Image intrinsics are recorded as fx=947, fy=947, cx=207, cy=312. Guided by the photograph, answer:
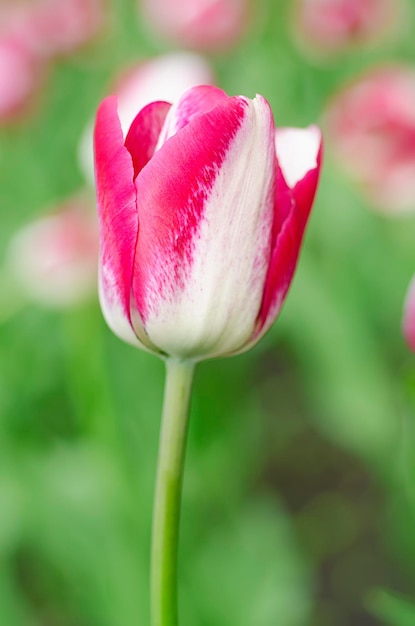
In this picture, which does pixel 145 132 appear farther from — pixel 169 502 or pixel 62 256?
pixel 62 256

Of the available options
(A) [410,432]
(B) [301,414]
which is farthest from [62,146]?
(A) [410,432]

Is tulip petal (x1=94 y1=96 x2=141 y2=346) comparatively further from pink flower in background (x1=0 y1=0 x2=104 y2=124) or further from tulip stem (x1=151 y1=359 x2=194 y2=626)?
pink flower in background (x1=0 y1=0 x2=104 y2=124)

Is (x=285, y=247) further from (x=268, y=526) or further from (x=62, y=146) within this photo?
(x=62, y=146)

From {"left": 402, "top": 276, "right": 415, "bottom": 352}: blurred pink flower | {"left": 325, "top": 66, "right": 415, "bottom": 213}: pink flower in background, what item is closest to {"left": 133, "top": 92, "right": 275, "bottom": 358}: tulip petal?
{"left": 402, "top": 276, "right": 415, "bottom": 352}: blurred pink flower

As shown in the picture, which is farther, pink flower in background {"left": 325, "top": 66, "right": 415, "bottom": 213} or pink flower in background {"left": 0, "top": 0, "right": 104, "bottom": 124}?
pink flower in background {"left": 0, "top": 0, "right": 104, "bottom": 124}

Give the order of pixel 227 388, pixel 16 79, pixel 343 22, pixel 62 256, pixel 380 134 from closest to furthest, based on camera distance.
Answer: pixel 380 134
pixel 62 256
pixel 16 79
pixel 343 22
pixel 227 388

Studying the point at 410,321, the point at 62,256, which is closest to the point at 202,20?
the point at 62,256
